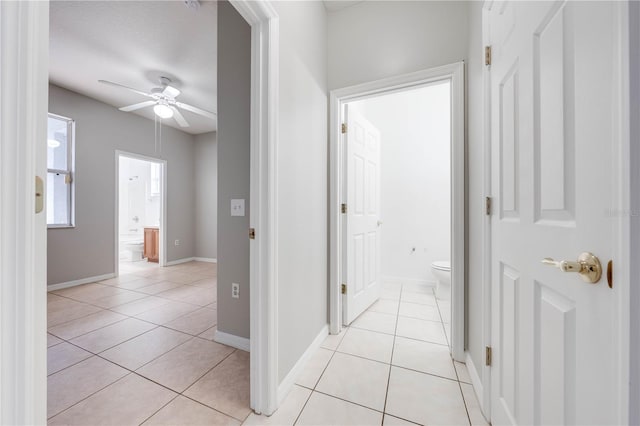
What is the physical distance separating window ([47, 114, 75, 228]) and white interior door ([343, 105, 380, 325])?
3.93 m

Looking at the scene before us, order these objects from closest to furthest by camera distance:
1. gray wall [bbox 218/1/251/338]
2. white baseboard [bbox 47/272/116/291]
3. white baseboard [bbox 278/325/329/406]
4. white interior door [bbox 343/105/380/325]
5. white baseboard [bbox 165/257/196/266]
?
white baseboard [bbox 278/325/329/406]
gray wall [bbox 218/1/251/338]
white interior door [bbox 343/105/380/325]
white baseboard [bbox 47/272/116/291]
white baseboard [bbox 165/257/196/266]

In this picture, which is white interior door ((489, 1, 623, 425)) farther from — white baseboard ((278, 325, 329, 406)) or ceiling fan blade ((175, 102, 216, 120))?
ceiling fan blade ((175, 102, 216, 120))

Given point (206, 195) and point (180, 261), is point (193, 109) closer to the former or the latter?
point (206, 195)

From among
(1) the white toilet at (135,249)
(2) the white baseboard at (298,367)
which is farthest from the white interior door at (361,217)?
(1) the white toilet at (135,249)

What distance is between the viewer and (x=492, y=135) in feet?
3.87

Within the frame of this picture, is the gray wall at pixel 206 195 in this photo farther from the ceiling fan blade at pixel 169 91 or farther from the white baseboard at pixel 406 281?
the white baseboard at pixel 406 281

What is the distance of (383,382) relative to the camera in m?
1.48

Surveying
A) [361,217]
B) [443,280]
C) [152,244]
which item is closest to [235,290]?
[361,217]

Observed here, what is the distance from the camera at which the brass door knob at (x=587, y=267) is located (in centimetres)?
54

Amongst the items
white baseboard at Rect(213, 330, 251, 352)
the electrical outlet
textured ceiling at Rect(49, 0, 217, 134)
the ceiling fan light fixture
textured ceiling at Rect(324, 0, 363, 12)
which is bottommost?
white baseboard at Rect(213, 330, 251, 352)

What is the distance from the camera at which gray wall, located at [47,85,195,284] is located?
3295mm

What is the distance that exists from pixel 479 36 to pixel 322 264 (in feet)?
5.85

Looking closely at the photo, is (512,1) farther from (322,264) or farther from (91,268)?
(91,268)

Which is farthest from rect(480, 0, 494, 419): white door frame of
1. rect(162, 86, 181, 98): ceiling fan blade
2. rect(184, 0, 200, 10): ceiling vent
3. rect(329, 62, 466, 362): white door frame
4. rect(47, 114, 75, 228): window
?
rect(47, 114, 75, 228): window
